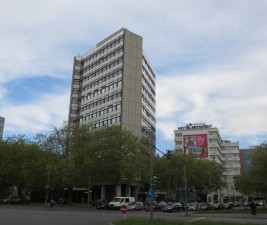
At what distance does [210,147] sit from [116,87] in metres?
64.3

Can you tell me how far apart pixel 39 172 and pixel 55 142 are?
6.50 metres

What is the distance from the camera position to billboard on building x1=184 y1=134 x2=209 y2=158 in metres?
→ 138

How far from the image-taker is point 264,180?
173ft

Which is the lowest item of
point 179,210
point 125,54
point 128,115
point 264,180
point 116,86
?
point 179,210

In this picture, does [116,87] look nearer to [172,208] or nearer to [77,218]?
[172,208]

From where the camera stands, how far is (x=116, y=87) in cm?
9894

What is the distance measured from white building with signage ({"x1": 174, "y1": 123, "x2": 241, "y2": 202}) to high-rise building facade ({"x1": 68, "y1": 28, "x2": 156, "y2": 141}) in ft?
104

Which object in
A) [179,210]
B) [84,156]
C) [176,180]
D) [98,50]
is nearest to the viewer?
[179,210]

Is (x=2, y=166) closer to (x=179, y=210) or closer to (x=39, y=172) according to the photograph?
(x=39, y=172)

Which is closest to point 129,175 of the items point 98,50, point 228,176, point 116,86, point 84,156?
point 84,156

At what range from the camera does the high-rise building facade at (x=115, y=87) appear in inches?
3839

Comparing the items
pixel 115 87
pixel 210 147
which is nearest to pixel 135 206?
pixel 115 87

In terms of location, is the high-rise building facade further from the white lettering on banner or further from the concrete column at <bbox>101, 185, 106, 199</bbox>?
the white lettering on banner

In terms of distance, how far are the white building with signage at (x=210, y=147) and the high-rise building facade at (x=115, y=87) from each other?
31668 mm
